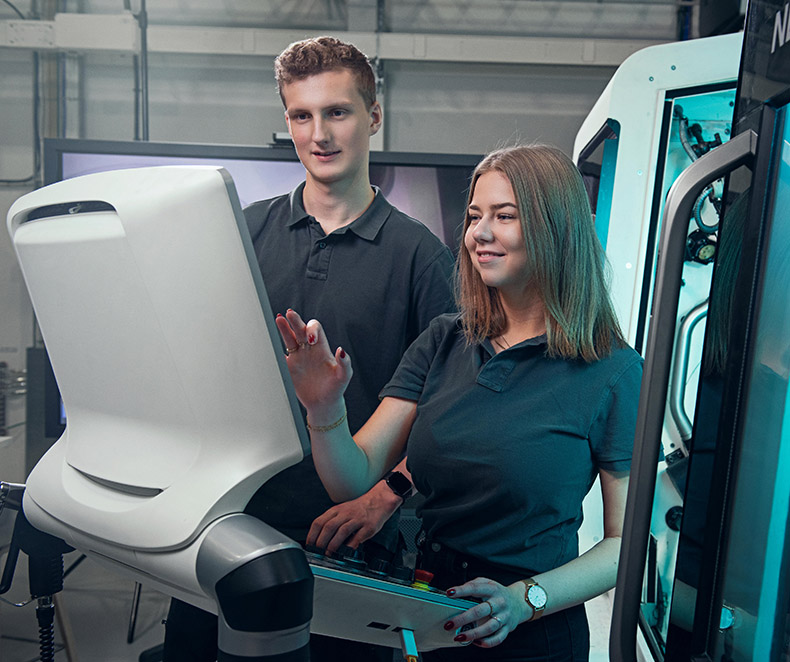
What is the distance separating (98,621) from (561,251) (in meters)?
2.87

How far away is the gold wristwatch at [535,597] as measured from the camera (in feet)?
3.53

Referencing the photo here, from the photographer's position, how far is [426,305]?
5.49ft

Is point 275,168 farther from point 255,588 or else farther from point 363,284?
point 255,588

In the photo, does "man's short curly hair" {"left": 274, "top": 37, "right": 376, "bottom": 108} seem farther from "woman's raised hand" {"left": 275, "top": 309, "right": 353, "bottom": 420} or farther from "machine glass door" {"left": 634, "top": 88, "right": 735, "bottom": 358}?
"machine glass door" {"left": 634, "top": 88, "right": 735, "bottom": 358}

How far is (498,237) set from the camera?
49.4 inches

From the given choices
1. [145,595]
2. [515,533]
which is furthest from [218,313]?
[145,595]

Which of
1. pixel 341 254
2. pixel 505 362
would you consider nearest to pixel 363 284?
pixel 341 254

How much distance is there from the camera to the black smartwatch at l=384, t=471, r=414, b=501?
1344 millimetres

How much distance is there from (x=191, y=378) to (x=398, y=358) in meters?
1.07

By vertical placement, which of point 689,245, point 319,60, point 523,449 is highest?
point 319,60

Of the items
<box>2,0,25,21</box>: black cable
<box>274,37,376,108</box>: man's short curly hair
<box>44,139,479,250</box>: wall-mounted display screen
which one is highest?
<box>2,0,25,21</box>: black cable

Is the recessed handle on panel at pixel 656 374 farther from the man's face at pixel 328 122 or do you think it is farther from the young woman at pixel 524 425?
the man's face at pixel 328 122

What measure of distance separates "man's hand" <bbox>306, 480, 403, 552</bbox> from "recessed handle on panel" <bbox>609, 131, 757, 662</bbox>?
542mm

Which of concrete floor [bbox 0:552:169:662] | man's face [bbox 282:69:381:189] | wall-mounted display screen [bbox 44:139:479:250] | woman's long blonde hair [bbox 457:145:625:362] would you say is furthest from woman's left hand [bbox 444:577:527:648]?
wall-mounted display screen [bbox 44:139:479:250]
